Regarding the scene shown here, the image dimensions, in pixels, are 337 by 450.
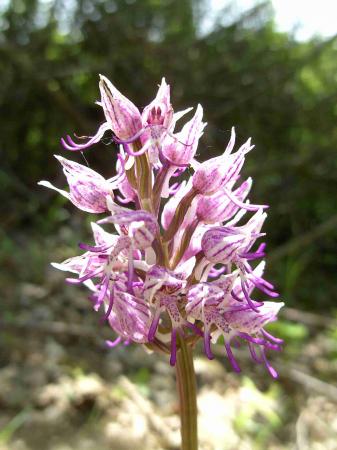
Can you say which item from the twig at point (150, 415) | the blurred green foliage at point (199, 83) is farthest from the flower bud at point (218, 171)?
the blurred green foliage at point (199, 83)

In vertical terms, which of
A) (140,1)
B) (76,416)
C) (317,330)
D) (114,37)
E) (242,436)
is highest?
(140,1)

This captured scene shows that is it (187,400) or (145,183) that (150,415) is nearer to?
(187,400)

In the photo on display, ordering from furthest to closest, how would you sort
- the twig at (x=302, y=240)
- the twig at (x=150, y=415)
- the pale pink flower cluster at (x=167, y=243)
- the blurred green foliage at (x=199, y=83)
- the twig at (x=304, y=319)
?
the blurred green foliage at (x=199, y=83) < the twig at (x=302, y=240) < the twig at (x=304, y=319) < the twig at (x=150, y=415) < the pale pink flower cluster at (x=167, y=243)

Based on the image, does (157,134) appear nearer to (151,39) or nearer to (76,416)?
(76,416)

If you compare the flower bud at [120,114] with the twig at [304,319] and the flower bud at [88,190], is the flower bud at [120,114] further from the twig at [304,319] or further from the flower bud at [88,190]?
the twig at [304,319]

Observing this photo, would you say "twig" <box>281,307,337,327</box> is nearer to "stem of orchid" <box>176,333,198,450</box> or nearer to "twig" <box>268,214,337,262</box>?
"twig" <box>268,214,337,262</box>

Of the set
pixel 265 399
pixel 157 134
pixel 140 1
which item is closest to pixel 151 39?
pixel 140 1

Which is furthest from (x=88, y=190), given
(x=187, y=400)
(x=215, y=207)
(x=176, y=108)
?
(x=176, y=108)
